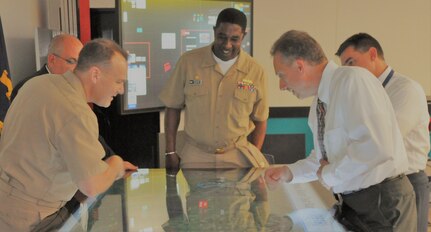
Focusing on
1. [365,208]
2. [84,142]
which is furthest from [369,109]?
[84,142]

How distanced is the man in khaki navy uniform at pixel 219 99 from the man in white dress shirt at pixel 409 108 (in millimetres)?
742

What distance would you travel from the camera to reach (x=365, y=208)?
78.2 inches

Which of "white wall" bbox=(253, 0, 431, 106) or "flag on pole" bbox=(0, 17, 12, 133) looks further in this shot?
"white wall" bbox=(253, 0, 431, 106)

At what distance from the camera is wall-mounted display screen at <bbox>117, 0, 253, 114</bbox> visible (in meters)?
3.99

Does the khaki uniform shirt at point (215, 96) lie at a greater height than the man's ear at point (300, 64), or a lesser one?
lesser

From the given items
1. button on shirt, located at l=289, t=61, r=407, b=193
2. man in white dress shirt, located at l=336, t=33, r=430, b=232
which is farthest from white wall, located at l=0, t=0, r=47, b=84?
button on shirt, located at l=289, t=61, r=407, b=193

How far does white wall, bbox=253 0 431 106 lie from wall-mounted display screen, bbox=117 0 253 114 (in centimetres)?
77

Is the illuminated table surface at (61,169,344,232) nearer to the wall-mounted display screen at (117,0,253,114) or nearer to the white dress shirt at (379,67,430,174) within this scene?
the white dress shirt at (379,67,430,174)

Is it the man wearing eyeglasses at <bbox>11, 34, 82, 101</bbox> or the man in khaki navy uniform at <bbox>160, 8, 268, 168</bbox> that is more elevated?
the man wearing eyeglasses at <bbox>11, 34, 82, 101</bbox>

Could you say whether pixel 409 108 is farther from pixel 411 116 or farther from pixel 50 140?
pixel 50 140

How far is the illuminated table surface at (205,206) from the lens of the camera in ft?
6.51

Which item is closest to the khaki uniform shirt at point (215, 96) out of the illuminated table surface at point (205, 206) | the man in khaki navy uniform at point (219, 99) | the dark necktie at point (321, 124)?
the man in khaki navy uniform at point (219, 99)

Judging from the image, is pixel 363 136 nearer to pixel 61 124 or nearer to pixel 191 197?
pixel 191 197

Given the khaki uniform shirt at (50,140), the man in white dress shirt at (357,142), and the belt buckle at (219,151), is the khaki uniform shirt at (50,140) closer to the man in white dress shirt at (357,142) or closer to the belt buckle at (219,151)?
the man in white dress shirt at (357,142)
